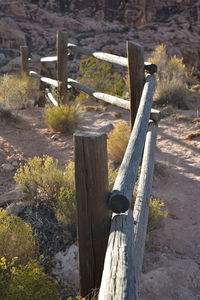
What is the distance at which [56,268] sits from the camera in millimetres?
2098

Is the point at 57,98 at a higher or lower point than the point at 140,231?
higher

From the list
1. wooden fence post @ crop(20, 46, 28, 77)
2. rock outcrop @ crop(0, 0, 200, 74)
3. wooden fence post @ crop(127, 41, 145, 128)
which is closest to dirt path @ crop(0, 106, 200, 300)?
wooden fence post @ crop(127, 41, 145, 128)

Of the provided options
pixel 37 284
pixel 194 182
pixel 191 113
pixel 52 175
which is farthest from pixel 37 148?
pixel 191 113

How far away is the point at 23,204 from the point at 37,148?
2.08m

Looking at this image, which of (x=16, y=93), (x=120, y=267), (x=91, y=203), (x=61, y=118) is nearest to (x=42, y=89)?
(x=16, y=93)

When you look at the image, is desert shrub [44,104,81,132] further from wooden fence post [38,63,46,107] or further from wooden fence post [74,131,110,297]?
wooden fence post [74,131,110,297]

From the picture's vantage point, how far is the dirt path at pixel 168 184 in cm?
195

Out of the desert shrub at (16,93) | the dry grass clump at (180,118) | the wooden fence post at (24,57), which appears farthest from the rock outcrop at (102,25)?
the dry grass clump at (180,118)

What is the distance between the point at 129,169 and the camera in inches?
64.6

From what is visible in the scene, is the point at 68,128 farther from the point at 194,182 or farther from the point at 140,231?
the point at 140,231

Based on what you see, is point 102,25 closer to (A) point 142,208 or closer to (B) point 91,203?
(A) point 142,208

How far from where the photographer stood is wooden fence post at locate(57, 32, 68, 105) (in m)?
4.99

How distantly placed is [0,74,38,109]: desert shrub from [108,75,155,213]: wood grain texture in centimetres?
403

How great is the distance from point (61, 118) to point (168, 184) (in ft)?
7.87
